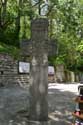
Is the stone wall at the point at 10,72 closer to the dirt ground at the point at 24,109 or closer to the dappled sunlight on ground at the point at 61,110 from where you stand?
the dirt ground at the point at 24,109

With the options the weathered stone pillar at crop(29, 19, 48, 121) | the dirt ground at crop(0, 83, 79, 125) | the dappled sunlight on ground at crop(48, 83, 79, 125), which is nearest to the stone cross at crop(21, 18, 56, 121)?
the weathered stone pillar at crop(29, 19, 48, 121)

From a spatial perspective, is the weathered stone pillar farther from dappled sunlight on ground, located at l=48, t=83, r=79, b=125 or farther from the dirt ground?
dappled sunlight on ground, located at l=48, t=83, r=79, b=125

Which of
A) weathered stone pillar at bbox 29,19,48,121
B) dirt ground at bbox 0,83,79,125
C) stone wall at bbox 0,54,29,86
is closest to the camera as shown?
weathered stone pillar at bbox 29,19,48,121

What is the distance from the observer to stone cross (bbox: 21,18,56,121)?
7879 millimetres

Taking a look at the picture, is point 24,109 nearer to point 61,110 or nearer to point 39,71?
point 61,110

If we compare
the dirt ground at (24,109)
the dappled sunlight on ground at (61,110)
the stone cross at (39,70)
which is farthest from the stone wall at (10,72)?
the stone cross at (39,70)

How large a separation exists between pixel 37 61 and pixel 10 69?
380 inches

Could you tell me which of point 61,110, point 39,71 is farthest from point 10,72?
point 39,71

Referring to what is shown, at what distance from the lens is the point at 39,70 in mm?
7852

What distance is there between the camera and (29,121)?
316 inches

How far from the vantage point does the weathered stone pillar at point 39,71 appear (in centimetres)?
788

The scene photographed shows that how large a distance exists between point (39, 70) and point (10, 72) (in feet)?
31.6

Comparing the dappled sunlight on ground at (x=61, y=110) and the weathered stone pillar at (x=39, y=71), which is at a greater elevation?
the weathered stone pillar at (x=39, y=71)

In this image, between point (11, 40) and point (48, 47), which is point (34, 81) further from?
point (11, 40)
